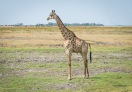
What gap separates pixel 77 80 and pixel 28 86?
270 cm

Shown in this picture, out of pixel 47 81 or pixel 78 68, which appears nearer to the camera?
pixel 47 81

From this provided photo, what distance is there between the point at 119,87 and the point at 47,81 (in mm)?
3807

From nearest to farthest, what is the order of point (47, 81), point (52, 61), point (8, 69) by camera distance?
point (47, 81), point (8, 69), point (52, 61)

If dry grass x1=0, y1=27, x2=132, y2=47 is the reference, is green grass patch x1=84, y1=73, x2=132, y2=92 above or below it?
above

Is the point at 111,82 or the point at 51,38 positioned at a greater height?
the point at 111,82

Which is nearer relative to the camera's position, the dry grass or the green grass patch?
the green grass patch

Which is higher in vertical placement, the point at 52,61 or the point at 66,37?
the point at 66,37

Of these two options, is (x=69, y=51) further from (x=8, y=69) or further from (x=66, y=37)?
(x=8, y=69)

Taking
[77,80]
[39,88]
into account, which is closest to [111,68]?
[77,80]

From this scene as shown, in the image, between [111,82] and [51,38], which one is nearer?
[111,82]

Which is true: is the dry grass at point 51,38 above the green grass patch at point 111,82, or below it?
below

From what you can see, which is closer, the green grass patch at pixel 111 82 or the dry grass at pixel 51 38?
the green grass patch at pixel 111 82

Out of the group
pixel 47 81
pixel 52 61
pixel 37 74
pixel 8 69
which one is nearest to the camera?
pixel 47 81

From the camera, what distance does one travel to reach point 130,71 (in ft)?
71.2
